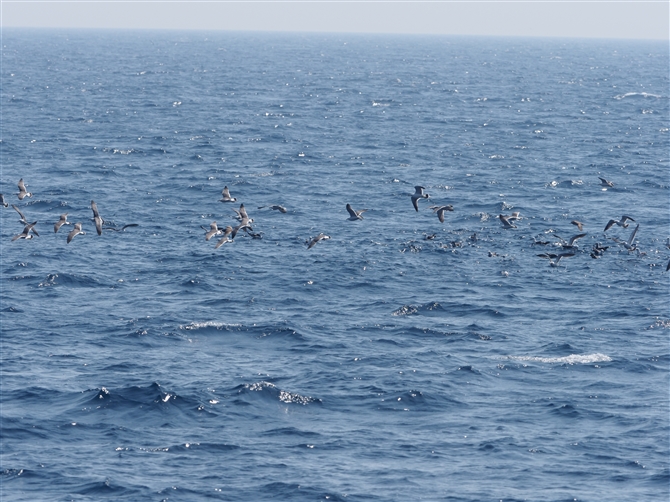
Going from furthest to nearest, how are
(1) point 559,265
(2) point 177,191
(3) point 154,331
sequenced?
(2) point 177,191 → (1) point 559,265 → (3) point 154,331

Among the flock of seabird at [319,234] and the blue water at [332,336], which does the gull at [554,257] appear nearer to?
the flock of seabird at [319,234]

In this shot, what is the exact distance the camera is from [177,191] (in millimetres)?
97000

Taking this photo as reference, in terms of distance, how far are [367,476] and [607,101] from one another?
16731 centimetres

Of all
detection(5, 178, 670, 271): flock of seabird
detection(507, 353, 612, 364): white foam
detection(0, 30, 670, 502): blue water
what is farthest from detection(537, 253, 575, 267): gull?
detection(507, 353, 612, 364): white foam

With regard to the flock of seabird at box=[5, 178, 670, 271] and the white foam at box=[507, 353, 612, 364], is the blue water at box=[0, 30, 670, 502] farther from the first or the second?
the flock of seabird at box=[5, 178, 670, 271]

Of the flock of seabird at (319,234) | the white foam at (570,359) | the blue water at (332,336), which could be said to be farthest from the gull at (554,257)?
the white foam at (570,359)

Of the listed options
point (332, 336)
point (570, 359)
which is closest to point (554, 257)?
point (570, 359)

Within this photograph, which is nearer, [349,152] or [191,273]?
[191,273]

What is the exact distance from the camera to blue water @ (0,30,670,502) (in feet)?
146

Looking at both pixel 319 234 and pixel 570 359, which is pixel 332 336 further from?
pixel 570 359

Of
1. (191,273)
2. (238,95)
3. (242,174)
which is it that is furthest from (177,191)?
(238,95)

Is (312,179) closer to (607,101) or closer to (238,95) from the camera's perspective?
(238,95)

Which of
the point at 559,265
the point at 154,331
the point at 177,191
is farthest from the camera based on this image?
the point at 177,191

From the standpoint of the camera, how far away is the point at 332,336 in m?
59.9
